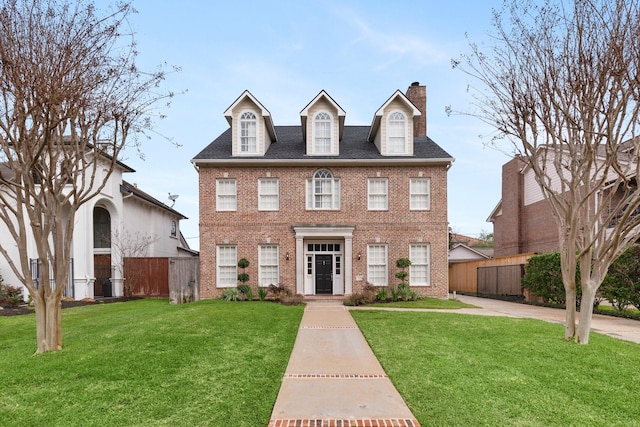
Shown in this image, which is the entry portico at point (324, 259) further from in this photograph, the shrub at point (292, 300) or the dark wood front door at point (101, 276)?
the dark wood front door at point (101, 276)

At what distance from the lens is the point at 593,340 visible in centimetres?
775

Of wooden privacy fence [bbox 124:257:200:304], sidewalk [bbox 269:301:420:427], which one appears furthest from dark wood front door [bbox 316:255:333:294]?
sidewalk [bbox 269:301:420:427]

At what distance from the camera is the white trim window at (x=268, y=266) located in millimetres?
16516

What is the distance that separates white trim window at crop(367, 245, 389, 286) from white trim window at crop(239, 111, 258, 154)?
22.3ft

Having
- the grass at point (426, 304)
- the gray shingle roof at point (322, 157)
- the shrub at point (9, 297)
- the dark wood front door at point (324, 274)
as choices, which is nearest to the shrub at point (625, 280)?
the grass at point (426, 304)

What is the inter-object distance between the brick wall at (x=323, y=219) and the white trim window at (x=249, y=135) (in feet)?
3.36

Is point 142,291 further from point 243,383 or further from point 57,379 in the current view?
point 243,383

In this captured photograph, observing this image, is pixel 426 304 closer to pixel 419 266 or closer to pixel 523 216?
pixel 419 266

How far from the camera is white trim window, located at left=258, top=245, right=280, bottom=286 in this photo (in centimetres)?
1652

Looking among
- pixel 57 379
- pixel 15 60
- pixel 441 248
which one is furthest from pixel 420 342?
pixel 441 248

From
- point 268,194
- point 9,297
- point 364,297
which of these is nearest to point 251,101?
point 268,194

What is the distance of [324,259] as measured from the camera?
55.7 feet

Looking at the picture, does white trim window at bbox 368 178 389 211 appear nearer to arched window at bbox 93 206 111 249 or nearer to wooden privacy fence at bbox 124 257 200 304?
wooden privacy fence at bbox 124 257 200 304

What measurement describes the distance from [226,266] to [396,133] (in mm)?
9526
